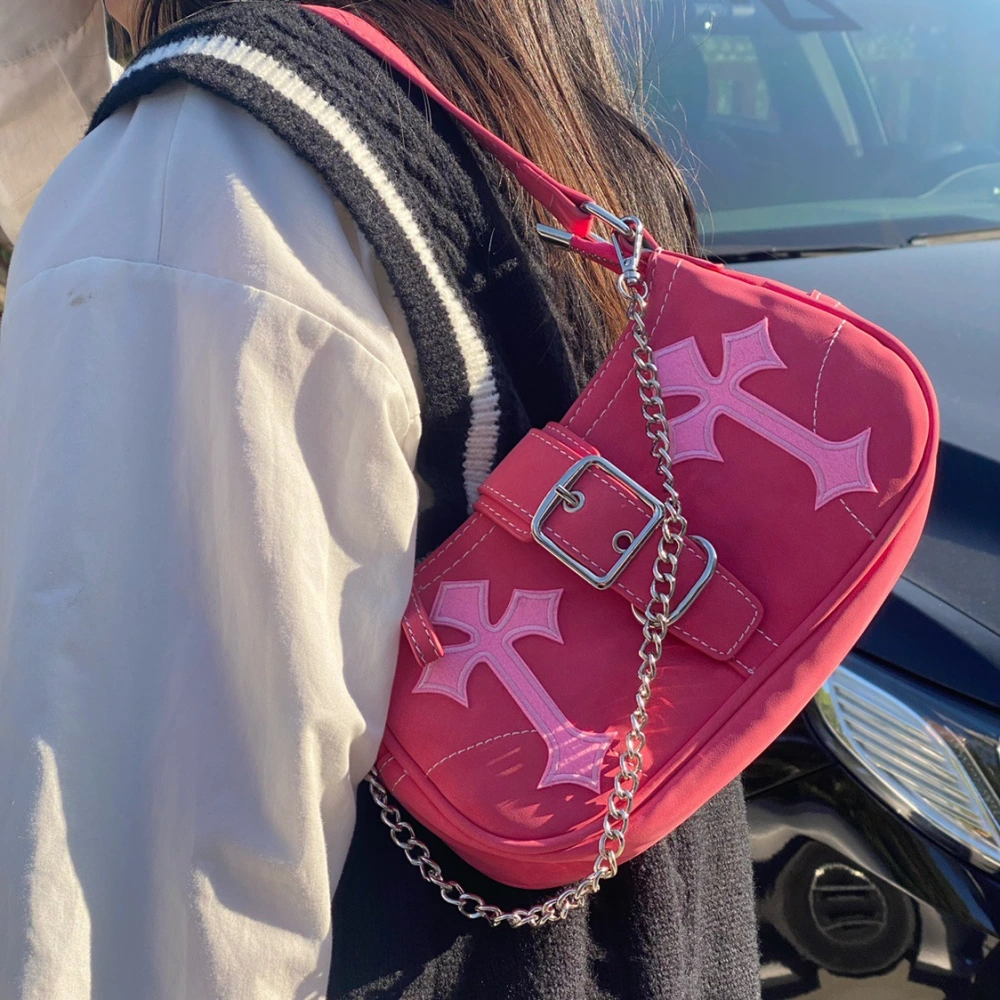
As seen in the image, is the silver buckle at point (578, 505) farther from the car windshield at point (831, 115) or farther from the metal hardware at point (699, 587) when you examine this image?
the car windshield at point (831, 115)

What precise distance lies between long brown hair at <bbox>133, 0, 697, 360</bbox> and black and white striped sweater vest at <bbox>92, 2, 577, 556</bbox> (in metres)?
0.06

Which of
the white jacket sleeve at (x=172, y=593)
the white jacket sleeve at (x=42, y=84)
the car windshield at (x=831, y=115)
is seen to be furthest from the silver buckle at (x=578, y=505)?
the car windshield at (x=831, y=115)

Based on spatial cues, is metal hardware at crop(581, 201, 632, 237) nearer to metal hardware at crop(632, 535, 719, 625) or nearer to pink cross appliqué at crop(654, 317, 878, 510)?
pink cross appliqué at crop(654, 317, 878, 510)

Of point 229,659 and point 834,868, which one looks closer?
point 229,659

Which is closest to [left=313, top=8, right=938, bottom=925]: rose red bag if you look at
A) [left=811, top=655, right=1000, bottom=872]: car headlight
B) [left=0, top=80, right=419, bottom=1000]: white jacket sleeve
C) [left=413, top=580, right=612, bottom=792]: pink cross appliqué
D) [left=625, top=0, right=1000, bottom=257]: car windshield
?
[left=413, top=580, right=612, bottom=792]: pink cross appliqué

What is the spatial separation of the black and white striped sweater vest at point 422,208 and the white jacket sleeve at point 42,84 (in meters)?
0.50

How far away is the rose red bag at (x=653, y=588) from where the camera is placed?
679 mm

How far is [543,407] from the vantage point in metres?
0.85

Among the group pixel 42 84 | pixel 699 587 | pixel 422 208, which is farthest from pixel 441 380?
pixel 42 84

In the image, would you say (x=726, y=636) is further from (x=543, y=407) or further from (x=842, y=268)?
(x=842, y=268)

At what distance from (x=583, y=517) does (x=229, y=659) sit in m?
0.27

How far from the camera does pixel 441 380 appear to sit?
0.70 metres

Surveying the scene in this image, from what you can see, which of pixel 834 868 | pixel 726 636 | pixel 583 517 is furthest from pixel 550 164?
pixel 834 868

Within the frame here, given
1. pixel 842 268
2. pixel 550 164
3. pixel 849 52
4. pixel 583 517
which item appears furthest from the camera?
pixel 849 52
